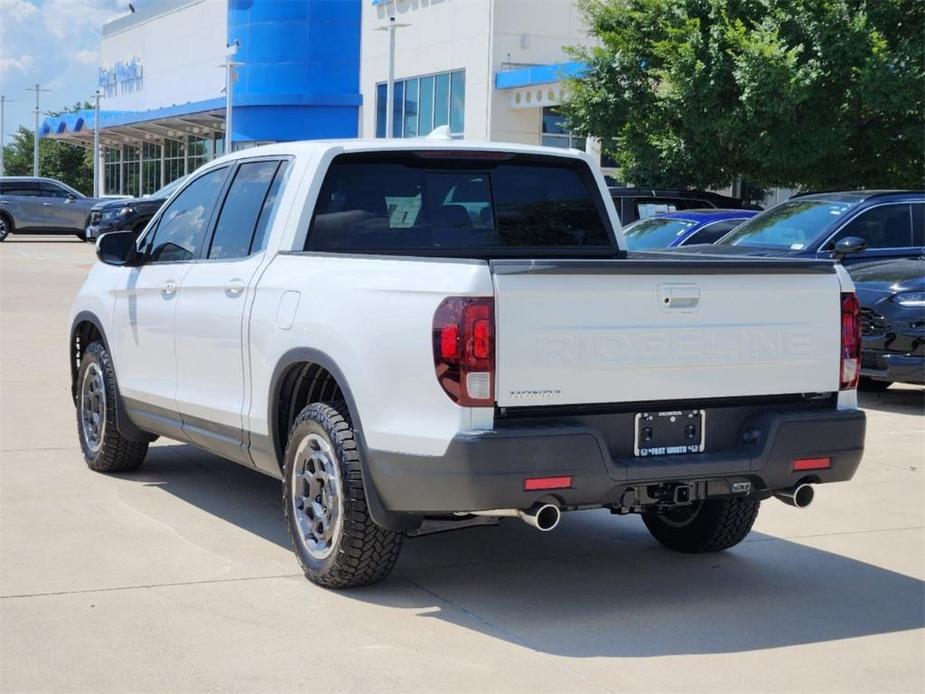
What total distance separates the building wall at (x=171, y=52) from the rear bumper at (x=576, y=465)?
61738 millimetres

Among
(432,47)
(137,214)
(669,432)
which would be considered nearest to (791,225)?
(669,432)

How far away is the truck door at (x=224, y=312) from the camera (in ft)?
21.9

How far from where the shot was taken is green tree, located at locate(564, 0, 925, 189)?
22.8 metres

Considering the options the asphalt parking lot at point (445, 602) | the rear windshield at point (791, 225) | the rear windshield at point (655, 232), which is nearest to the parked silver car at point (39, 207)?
the rear windshield at point (655, 232)

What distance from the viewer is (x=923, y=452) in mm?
9953

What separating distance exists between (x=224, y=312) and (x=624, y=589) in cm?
232

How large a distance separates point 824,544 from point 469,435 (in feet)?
9.09

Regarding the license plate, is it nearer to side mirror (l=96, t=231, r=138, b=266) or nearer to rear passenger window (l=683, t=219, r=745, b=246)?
side mirror (l=96, t=231, r=138, b=266)

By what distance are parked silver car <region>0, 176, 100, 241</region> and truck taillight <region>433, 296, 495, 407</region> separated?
35.9 m

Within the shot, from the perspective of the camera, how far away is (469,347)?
5176mm

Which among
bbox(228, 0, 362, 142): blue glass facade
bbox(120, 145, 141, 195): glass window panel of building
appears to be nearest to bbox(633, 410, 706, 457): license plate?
bbox(228, 0, 362, 142): blue glass facade

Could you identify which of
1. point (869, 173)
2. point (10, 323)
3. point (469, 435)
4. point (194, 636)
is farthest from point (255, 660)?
point (869, 173)

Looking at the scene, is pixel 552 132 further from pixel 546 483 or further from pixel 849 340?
pixel 546 483

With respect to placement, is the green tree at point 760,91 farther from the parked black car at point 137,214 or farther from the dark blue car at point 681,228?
the parked black car at point 137,214
